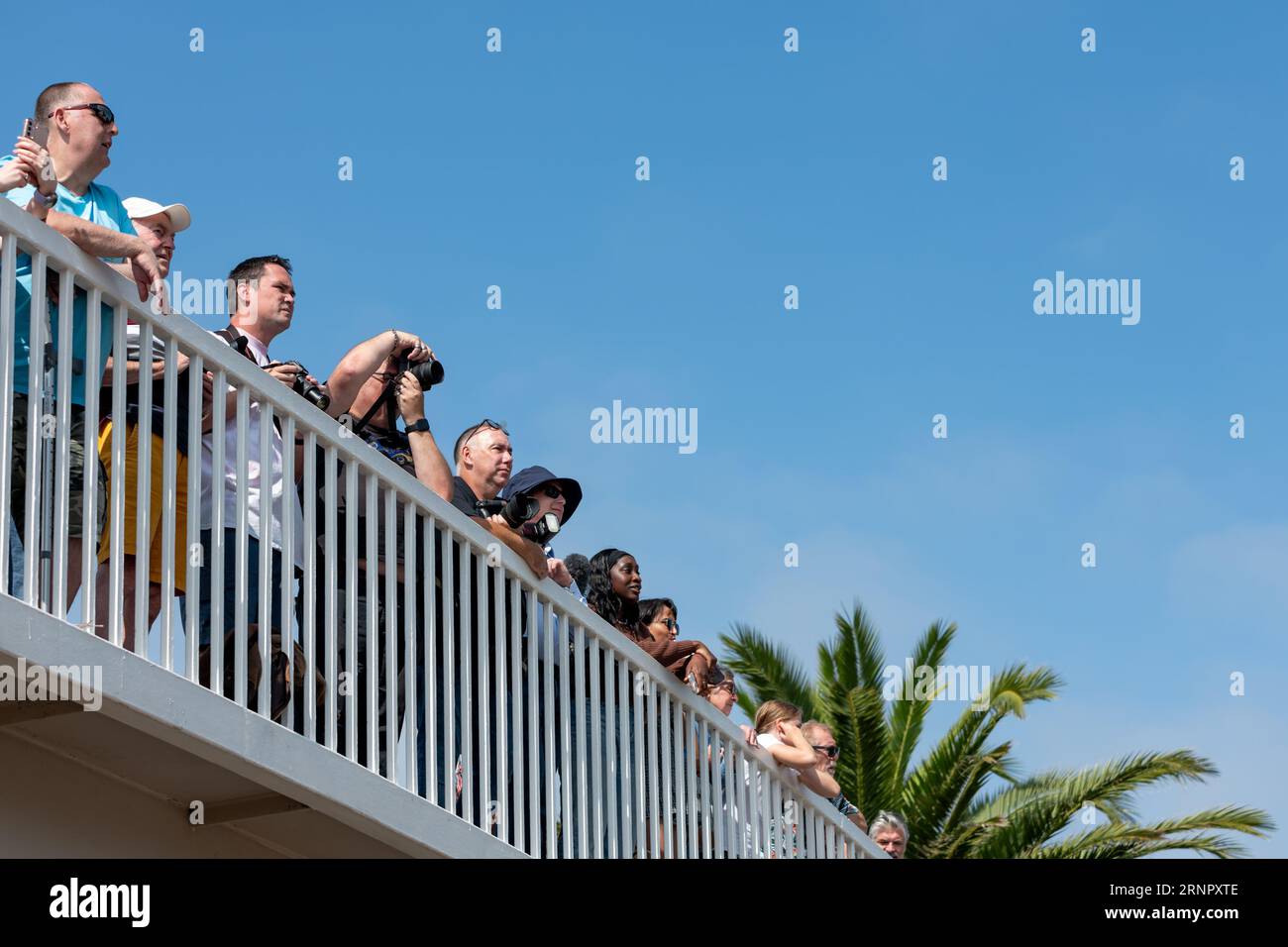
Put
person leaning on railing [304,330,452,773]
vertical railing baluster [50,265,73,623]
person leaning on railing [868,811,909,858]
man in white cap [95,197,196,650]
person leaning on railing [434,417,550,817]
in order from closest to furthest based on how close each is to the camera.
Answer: vertical railing baluster [50,265,73,623] → man in white cap [95,197,196,650] → person leaning on railing [304,330,452,773] → person leaning on railing [434,417,550,817] → person leaning on railing [868,811,909,858]

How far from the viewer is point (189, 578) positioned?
578 centimetres

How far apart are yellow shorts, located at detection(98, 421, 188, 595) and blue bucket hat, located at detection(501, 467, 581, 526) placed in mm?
2433

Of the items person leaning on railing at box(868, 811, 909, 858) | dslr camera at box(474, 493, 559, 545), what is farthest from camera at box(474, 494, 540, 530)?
person leaning on railing at box(868, 811, 909, 858)

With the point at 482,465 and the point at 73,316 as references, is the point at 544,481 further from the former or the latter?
the point at 73,316

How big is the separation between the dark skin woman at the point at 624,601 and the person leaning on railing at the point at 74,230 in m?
3.48

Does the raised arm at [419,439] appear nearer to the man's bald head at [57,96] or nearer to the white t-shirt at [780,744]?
the man's bald head at [57,96]

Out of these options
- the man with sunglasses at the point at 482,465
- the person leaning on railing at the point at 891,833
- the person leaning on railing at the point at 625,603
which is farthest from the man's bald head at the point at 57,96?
the person leaning on railing at the point at 891,833

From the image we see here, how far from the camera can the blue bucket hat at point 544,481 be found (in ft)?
27.5

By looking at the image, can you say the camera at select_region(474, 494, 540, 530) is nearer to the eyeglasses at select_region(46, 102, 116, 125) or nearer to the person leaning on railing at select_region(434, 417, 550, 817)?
the person leaning on railing at select_region(434, 417, 550, 817)

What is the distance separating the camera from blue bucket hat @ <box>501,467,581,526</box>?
8.38m

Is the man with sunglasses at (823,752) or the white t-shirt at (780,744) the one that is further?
the man with sunglasses at (823,752)

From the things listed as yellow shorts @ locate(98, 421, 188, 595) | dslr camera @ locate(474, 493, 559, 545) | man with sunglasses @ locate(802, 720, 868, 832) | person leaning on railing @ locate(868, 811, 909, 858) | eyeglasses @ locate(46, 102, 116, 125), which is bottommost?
person leaning on railing @ locate(868, 811, 909, 858)

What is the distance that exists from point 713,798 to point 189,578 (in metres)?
4.00
